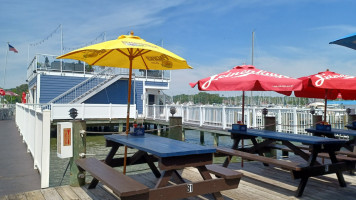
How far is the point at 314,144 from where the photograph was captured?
14.0 feet

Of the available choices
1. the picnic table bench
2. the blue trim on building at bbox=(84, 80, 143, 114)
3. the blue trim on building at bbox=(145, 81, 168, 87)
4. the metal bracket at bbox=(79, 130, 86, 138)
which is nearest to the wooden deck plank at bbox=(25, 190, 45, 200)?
the picnic table bench

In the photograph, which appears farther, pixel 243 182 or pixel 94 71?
pixel 94 71

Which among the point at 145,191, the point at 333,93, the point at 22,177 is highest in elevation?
the point at 333,93

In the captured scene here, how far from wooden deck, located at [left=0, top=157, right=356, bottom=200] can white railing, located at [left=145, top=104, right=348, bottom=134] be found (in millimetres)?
4301

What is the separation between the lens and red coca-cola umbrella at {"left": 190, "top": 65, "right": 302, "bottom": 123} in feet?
16.5

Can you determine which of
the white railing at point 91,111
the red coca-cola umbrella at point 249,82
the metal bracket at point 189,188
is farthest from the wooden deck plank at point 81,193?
the white railing at point 91,111

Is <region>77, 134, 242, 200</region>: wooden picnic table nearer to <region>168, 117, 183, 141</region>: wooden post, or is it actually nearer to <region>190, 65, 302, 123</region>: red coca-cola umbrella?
<region>190, 65, 302, 123</region>: red coca-cola umbrella

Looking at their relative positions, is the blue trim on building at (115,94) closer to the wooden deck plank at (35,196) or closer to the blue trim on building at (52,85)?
the blue trim on building at (52,85)

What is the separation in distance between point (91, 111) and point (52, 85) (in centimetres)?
547

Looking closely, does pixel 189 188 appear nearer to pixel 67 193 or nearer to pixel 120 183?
pixel 120 183

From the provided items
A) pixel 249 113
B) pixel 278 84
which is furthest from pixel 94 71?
pixel 278 84

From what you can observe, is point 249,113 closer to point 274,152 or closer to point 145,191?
point 274,152

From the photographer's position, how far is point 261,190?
452cm

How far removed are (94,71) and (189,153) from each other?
21.8 m
